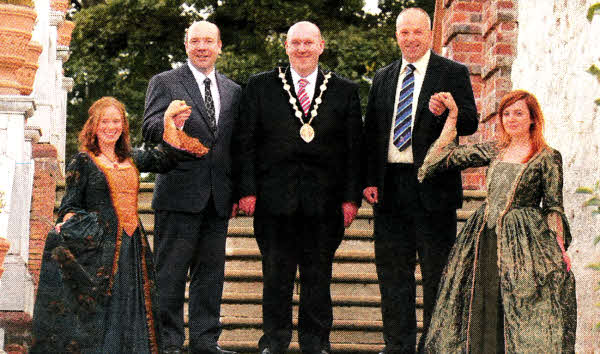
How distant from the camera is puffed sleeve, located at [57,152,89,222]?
22.1 ft

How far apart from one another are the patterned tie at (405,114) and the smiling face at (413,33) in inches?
3.4

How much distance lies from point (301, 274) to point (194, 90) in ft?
4.12

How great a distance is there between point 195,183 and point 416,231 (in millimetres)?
1303

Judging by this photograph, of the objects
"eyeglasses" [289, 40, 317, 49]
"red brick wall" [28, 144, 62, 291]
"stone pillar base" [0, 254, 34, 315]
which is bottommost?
"stone pillar base" [0, 254, 34, 315]

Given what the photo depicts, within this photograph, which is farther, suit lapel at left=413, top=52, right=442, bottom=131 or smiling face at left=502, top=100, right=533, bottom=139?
suit lapel at left=413, top=52, right=442, bottom=131

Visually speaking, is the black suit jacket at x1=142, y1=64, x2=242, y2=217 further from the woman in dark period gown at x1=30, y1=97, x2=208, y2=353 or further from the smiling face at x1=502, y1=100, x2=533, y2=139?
the smiling face at x1=502, y1=100, x2=533, y2=139

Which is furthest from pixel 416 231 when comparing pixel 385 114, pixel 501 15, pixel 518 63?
pixel 501 15

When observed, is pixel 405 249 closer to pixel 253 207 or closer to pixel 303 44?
pixel 253 207

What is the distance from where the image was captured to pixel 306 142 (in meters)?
7.18

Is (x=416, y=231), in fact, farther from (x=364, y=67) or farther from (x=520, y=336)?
(x=364, y=67)

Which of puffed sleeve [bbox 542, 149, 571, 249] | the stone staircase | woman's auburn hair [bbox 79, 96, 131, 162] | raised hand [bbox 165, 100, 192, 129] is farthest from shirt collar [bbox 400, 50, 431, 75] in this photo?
the stone staircase

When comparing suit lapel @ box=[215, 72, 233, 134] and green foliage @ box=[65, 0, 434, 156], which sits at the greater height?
green foliage @ box=[65, 0, 434, 156]

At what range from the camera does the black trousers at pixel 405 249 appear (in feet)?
23.0

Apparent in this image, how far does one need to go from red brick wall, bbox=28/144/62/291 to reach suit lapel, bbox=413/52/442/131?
9.18 ft
